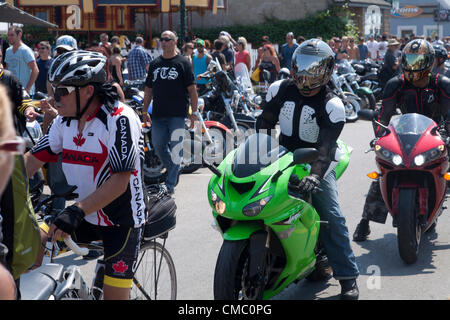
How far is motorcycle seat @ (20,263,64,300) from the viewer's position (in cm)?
263

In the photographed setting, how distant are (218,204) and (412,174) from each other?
2271 mm

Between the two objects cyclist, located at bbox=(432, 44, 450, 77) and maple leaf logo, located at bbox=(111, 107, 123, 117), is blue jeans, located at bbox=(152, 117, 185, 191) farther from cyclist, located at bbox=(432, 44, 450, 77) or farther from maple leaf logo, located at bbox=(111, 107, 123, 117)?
maple leaf logo, located at bbox=(111, 107, 123, 117)

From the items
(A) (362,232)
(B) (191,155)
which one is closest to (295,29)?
(B) (191,155)

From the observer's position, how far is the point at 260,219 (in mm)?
4184

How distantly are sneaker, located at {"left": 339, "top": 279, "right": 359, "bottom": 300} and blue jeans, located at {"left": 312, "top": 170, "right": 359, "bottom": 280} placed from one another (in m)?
0.05

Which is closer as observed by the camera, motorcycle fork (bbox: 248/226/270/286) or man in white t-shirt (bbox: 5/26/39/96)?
motorcycle fork (bbox: 248/226/270/286)

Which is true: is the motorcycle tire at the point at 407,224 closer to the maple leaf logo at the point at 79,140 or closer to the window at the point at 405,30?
the maple leaf logo at the point at 79,140

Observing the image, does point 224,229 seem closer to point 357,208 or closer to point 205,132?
point 357,208

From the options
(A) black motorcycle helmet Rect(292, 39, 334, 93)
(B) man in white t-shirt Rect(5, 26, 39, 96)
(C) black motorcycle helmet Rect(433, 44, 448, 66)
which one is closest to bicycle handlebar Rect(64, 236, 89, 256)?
(A) black motorcycle helmet Rect(292, 39, 334, 93)

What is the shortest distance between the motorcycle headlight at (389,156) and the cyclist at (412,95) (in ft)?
1.54

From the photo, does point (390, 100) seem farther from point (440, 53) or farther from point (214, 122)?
point (440, 53)

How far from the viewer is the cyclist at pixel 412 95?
6477 mm

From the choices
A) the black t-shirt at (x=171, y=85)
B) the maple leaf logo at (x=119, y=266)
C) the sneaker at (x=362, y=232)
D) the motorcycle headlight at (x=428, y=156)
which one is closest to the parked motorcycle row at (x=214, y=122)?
the black t-shirt at (x=171, y=85)
